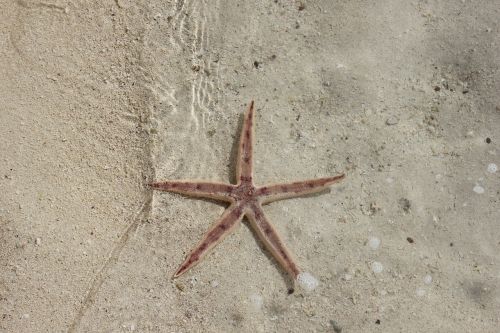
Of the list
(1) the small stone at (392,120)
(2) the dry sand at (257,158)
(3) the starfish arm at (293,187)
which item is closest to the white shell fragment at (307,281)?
(2) the dry sand at (257,158)

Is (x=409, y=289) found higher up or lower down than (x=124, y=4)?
lower down

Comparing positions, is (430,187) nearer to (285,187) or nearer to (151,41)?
(285,187)

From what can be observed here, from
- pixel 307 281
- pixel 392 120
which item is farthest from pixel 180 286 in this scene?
pixel 392 120

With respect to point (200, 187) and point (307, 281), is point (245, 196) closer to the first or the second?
point (200, 187)

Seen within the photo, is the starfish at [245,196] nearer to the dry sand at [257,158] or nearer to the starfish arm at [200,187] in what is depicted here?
the starfish arm at [200,187]

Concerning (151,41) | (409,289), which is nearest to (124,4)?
(151,41)

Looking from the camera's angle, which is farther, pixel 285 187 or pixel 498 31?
pixel 498 31
